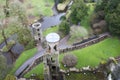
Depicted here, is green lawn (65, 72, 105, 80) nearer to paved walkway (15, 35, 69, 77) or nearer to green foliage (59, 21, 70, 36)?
paved walkway (15, 35, 69, 77)

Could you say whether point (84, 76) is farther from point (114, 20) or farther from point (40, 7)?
point (40, 7)

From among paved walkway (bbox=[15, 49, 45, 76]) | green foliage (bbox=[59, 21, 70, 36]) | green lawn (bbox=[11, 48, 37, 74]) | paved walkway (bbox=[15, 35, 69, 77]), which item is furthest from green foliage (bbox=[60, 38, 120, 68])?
green lawn (bbox=[11, 48, 37, 74])

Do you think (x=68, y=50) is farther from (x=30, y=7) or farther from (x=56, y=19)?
(x=30, y=7)

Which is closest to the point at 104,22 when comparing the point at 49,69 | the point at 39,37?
the point at 39,37

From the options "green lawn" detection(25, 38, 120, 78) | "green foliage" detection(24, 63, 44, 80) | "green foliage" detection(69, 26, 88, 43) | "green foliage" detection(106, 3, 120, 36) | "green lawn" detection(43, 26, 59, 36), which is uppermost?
"green foliage" detection(106, 3, 120, 36)

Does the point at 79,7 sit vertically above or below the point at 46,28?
above

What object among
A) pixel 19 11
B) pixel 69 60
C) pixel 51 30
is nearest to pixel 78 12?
pixel 51 30
